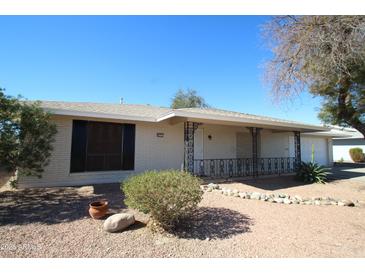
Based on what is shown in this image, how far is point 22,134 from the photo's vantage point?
576 centimetres

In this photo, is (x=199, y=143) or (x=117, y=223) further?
(x=199, y=143)

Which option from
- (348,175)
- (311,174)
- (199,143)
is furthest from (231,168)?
(348,175)

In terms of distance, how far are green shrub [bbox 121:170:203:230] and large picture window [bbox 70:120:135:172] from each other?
4702mm

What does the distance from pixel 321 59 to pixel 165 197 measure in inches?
267

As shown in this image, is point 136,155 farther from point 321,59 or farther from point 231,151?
point 321,59

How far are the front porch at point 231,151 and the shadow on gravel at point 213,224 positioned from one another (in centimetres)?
349

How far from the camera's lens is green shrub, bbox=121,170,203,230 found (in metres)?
3.78

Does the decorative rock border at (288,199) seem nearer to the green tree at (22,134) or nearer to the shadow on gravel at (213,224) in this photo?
the shadow on gravel at (213,224)

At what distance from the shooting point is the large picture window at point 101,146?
25.8 ft

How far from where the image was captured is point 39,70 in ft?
28.0

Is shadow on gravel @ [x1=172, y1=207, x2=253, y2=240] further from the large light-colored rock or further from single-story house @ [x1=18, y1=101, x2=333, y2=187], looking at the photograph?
single-story house @ [x1=18, y1=101, x2=333, y2=187]

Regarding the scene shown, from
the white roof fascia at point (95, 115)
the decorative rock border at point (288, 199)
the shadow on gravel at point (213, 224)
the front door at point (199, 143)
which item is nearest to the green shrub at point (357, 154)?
the decorative rock border at point (288, 199)
